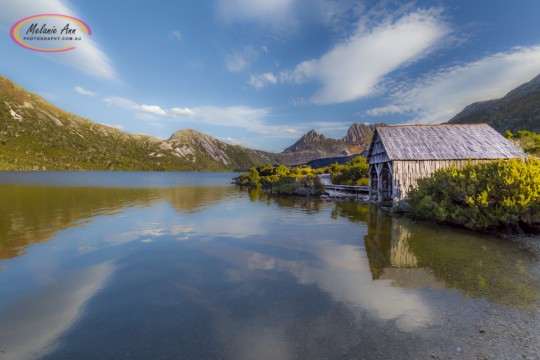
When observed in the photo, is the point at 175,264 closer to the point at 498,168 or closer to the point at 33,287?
the point at 33,287

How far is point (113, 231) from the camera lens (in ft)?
64.7

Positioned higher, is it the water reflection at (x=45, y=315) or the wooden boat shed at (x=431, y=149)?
the wooden boat shed at (x=431, y=149)

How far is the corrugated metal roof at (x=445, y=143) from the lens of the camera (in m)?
27.0

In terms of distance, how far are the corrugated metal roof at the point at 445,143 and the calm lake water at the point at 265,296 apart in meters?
11.5

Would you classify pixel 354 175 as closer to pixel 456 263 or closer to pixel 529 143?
pixel 529 143

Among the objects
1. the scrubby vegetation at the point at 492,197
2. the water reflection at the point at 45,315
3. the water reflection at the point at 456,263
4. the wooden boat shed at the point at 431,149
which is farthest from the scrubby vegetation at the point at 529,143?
the water reflection at the point at 45,315

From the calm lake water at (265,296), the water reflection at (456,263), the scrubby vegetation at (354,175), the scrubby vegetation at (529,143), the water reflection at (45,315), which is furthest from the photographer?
the scrubby vegetation at (354,175)

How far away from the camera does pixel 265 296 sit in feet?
30.7

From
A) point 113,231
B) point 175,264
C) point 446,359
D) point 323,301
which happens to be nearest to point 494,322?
point 446,359

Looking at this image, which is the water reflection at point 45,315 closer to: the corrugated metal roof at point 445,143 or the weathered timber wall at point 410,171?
the weathered timber wall at point 410,171

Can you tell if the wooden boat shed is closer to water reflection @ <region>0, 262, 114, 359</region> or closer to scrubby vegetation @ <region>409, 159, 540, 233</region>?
scrubby vegetation @ <region>409, 159, 540, 233</region>

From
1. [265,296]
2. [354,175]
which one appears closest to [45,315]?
[265,296]

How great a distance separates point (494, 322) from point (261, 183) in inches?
2653

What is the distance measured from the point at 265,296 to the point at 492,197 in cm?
1693
